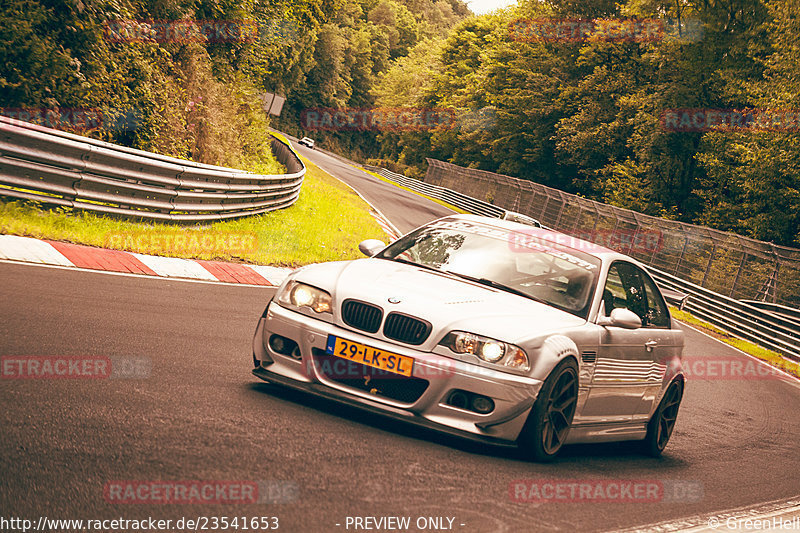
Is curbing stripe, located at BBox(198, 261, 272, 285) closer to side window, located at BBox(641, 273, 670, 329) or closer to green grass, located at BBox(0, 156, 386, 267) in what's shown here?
green grass, located at BBox(0, 156, 386, 267)

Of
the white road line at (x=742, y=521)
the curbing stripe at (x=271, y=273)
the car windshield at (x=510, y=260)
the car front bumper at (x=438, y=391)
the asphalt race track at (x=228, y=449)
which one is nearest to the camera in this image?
the asphalt race track at (x=228, y=449)

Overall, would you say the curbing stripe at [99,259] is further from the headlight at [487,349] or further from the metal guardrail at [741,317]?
the metal guardrail at [741,317]

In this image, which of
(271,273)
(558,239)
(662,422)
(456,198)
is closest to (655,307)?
(662,422)

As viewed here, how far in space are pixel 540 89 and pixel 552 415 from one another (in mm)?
55615

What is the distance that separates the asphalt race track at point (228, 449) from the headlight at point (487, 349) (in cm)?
62

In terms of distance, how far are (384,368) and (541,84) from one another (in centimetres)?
5574

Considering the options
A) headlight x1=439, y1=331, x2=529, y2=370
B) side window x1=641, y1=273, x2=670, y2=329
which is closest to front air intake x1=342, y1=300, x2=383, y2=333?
headlight x1=439, y1=331, x2=529, y2=370

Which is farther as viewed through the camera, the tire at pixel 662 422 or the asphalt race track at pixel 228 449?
the tire at pixel 662 422

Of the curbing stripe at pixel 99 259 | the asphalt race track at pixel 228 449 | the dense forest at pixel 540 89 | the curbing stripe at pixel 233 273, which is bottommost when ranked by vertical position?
the curbing stripe at pixel 233 273

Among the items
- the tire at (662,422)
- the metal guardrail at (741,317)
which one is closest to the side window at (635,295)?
the tire at (662,422)

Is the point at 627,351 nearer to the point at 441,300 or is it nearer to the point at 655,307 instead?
the point at 655,307

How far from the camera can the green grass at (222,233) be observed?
10500mm

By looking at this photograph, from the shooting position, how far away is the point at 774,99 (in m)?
34.9

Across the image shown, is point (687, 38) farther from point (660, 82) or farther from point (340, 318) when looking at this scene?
point (340, 318)
